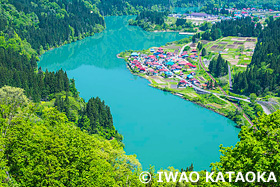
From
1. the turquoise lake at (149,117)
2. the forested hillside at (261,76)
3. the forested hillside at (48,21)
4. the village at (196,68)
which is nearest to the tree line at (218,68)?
the village at (196,68)

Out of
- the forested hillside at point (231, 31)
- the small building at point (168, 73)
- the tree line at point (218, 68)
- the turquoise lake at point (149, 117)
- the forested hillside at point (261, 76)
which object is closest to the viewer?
the turquoise lake at point (149, 117)

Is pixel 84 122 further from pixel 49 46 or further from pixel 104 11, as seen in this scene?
pixel 104 11

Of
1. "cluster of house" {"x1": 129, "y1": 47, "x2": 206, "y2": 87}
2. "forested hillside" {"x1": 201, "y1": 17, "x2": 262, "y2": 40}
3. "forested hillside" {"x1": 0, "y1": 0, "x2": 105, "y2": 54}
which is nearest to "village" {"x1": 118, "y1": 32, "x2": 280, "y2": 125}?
"cluster of house" {"x1": 129, "y1": 47, "x2": 206, "y2": 87}

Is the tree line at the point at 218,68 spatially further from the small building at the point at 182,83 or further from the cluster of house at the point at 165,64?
the small building at the point at 182,83

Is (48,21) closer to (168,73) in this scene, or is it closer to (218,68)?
(168,73)

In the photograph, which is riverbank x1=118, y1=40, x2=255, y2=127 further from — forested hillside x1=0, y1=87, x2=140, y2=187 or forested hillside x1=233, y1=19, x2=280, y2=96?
forested hillside x1=0, y1=87, x2=140, y2=187

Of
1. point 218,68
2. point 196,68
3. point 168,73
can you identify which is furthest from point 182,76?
point 218,68

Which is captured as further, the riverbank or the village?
the village
